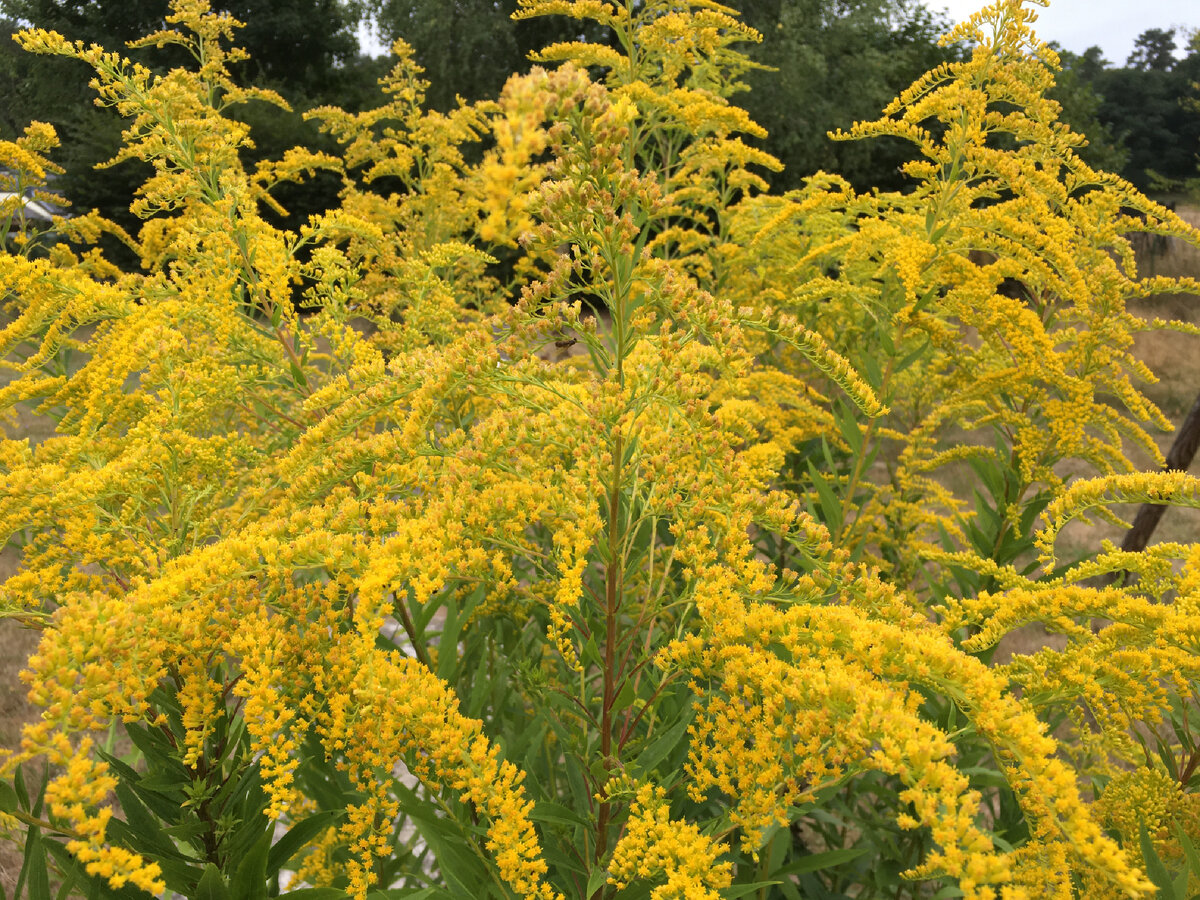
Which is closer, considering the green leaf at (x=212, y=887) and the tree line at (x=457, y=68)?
the green leaf at (x=212, y=887)

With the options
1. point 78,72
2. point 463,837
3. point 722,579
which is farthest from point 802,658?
point 78,72

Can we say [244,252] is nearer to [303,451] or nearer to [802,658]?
[303,451]

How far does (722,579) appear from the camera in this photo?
4.28ft

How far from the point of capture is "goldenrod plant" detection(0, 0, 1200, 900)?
3.72 ft

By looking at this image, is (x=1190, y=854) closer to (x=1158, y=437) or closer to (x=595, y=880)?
(x=595, y=880)

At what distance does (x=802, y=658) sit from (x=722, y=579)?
0.20 m

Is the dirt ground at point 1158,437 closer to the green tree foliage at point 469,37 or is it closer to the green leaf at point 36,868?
the green leaf at point 36,868

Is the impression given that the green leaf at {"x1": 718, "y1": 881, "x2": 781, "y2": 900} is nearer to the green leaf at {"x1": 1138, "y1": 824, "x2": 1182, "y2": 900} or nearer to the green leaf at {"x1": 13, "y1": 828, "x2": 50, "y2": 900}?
the green leaf at {"x1": 1138, "y1": 824, "x2": 1182, "y2": 900}

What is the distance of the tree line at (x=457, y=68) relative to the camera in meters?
12.3

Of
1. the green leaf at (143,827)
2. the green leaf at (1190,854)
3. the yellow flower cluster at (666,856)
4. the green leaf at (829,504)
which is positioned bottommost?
the green leaf at (143,827)

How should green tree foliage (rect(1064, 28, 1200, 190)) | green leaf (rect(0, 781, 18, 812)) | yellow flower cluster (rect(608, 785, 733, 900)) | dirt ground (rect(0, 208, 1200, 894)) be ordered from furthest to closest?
green tree foliage (rect(1064, 28, 1200, 190))
dirt ground (rect(0, 208, 1200, 894))
green leaf (rect(0, 781, 18, 812))
yellow flower cluster (rect(608, 785, 733, 900))

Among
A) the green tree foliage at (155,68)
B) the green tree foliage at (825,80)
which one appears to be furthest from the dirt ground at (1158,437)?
the green tree foliage at (155,68)

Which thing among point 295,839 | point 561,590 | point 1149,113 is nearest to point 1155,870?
point 561,590

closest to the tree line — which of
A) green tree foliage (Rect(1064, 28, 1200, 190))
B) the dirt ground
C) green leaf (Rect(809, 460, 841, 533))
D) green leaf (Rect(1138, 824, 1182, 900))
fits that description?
green tree foliage (Rect(1064, 28, 1200, 190))
